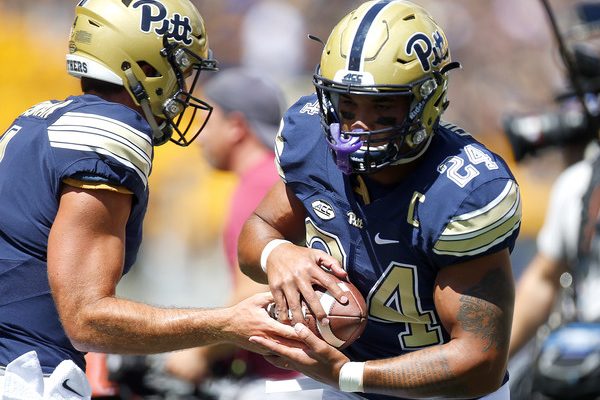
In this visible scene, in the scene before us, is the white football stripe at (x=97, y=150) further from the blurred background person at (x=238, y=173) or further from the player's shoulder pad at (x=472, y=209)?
the blurred background person at (x=238, y=173)

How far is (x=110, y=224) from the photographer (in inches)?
115

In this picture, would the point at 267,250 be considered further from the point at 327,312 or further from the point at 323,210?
the point at 327,312

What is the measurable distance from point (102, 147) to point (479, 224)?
1024 mm

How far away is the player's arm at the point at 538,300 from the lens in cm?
506

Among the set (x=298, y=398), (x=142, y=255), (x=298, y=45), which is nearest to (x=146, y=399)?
(x=298, y=398)

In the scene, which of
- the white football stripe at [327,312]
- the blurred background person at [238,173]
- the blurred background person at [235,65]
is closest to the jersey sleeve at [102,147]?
the white football stripe at [327,312]

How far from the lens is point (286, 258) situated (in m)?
3.07

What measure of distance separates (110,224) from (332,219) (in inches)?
25.5

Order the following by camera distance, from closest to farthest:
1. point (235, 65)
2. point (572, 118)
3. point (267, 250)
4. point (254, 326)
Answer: point (254, 326)
point (267, 250)
point (572, 118)
point (235, 65)

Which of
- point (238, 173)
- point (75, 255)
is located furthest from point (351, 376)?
point (238, 173)

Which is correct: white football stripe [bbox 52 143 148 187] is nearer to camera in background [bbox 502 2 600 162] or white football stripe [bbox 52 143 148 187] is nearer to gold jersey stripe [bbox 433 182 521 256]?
gold jersey stripe [bbox 433 182 521 256]

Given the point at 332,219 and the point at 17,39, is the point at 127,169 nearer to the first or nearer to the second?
the point at 332,219

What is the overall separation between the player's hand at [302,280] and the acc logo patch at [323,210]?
0.13 meters

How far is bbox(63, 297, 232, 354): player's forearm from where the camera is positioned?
291cm
